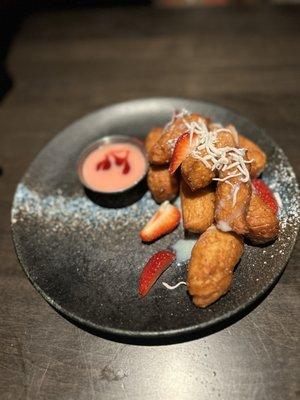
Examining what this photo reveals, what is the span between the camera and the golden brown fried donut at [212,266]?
168 cm

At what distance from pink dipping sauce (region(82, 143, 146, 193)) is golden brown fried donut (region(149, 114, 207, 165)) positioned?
0.74 ft

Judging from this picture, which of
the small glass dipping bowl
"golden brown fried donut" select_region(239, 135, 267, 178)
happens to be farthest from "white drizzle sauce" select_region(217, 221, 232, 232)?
the small glass dipping bowl

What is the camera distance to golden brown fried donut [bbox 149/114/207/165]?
2045 mm

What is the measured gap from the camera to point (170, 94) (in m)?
3.19

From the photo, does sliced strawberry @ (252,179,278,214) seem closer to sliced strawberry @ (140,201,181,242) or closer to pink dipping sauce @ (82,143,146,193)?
sliced strawberry @ (140,201,181,242)

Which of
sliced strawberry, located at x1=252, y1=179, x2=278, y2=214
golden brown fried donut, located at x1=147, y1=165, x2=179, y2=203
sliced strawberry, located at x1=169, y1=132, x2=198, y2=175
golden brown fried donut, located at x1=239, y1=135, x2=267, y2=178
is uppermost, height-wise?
sliced strawberry, located at x1=169, y1=132, x2=198, y2=175

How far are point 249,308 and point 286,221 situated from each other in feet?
1.57

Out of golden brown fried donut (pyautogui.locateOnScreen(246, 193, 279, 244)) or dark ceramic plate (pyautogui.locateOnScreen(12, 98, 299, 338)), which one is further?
golden brown fried donut (pyautogui.locateOnScreen(246, 193, 279, 244))

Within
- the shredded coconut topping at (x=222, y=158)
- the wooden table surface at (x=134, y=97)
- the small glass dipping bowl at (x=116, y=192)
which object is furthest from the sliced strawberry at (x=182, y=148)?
the wooden table surface at (x=134, y=97)

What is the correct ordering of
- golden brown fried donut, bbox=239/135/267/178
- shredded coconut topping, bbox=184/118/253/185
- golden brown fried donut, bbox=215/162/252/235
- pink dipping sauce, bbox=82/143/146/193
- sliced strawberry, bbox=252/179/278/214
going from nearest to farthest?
golden brown fried donut, bbox=215/162/252/235
shredded coconut topping, bbox=184/118/253/185
sliced strawberry, bbox=252/179/278/214
golden brown fried donut, bbox=239/135/267/178
pink dipping sauce, bbox=82/143/146/193

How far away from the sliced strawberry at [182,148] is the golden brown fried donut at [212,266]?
1.35 ft

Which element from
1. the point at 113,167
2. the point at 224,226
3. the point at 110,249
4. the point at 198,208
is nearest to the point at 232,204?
the point at 224,226

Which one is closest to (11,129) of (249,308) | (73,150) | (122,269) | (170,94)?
(73,150)

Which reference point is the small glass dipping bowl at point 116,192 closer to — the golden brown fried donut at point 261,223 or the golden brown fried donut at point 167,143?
the golden brown fried donut at point 167,143
